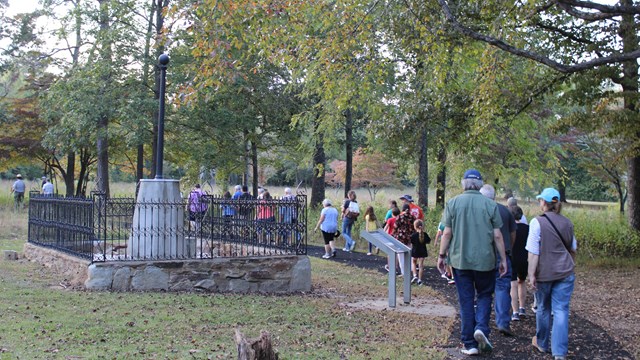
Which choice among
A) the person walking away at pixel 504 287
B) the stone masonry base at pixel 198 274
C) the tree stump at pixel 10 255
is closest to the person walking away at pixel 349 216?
the stone masonry base at pixel 198 274

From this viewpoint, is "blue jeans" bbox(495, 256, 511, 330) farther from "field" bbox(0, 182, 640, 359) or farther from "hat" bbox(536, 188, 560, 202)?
"hat" bbox(536, 188, 560, 202)

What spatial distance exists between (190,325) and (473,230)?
376cm

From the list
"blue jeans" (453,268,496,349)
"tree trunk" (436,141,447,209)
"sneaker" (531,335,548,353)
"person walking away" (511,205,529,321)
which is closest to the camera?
"blue jeans" (453,268,496,349)

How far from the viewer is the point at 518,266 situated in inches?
372

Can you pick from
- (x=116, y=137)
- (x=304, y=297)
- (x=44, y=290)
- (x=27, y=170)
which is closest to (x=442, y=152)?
(x=116, y=137)

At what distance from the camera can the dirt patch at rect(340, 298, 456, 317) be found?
1056cm

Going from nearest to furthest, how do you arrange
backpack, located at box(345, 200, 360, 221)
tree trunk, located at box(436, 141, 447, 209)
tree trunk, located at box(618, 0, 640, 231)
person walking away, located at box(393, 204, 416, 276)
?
1. person walking away, located at box(393, 204, 416, 276)
2. tree trunk, located at box(618, 0, 640, 231)
3. backpack, located at box(345, 200, 360, 221)
4. tree trunk, located at box(436, 141, 447, 209)

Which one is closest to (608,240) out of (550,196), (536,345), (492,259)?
(536,345)

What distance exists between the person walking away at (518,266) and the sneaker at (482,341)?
2110 mm

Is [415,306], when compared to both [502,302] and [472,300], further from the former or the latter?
[472,300]

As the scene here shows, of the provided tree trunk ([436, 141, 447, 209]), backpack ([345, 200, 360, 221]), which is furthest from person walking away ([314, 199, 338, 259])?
tree trunk ([436, 141, 447, 209])

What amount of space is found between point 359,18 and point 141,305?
6835 millimetres

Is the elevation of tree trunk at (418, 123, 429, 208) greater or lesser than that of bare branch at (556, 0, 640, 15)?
lesser

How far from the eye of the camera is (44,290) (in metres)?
10.9
